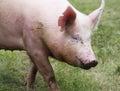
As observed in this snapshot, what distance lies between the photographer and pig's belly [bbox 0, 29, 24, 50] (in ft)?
13.9

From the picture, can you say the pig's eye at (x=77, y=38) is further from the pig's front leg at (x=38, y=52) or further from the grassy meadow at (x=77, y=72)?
the grassy meadow at (x=77, y=72)

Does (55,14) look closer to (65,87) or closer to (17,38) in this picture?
(17,38)

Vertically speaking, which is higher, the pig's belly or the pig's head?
the pig's head

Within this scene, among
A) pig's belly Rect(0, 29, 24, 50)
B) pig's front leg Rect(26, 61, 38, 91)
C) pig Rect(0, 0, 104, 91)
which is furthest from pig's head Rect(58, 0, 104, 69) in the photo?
pig's front leg Rect(26, 61, 38, 91)

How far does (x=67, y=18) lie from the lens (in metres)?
3.92

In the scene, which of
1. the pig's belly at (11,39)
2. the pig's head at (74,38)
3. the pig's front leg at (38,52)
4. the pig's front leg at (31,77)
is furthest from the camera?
the pig's front leg at (31,77)

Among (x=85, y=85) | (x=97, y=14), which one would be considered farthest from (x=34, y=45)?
(x=85, y=85)

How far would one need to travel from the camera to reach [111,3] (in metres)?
10.1

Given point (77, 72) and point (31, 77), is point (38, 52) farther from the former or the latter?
point (77, 72)

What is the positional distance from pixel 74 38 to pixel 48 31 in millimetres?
254

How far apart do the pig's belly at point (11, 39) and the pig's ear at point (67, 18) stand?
497mm

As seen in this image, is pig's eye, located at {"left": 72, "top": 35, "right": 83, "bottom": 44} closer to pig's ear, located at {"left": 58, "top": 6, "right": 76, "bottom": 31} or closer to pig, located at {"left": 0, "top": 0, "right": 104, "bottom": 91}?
pig, located at {"left": 0, "top": 0, "right": 104, "bottom": 91}

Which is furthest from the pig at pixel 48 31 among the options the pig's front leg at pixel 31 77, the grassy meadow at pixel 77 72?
the grassy meadow at pixel 77 72

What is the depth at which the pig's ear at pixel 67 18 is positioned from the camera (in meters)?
3.89
